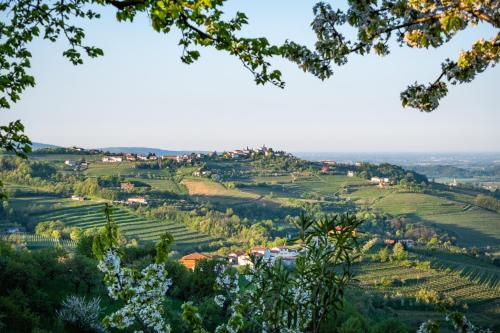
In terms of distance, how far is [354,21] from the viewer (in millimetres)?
4867

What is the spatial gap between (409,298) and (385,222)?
5820 cm

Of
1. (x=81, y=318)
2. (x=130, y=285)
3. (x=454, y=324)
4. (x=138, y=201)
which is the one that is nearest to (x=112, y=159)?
(x=138, y=201)

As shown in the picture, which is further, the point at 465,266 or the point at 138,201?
the point at 138,201

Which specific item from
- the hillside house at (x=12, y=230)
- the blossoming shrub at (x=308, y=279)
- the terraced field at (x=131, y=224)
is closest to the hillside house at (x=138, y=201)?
the terraced field at (x=131, y=224)

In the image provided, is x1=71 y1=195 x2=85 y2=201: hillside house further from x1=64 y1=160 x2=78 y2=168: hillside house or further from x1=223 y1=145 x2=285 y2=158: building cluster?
x1=223 y1=145 x2=285 y2=158: building cluster

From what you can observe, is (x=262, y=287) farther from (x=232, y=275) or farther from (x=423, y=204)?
(x=423, y=204)

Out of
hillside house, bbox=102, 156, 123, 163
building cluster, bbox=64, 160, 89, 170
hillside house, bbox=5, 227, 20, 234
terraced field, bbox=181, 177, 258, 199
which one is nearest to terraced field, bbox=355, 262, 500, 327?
hillside house, bbox=5, 227, 20, 234

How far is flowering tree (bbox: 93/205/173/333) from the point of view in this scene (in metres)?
5.95

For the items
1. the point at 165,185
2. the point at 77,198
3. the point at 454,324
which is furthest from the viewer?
the point at 165,185

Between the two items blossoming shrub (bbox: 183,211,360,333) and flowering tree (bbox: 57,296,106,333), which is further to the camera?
flowering tree (bbox: 57,296,106,333)

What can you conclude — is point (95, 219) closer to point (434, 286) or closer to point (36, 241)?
point (36, 241)

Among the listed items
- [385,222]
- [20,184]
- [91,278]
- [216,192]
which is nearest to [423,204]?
[385,222]

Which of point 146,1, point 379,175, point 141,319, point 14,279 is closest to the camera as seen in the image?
point 146,1

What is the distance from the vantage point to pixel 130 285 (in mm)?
6156
